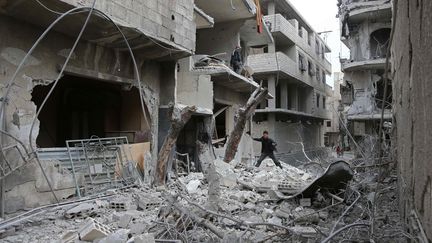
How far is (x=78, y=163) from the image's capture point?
316 inches

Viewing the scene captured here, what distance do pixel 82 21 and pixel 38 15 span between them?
2.54 ft

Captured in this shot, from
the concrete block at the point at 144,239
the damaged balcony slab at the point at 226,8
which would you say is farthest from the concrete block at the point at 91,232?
the damaged balcony slab at the point at 226,8

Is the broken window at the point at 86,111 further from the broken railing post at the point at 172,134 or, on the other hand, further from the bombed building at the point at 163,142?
the broken railing post at the point at 172,134

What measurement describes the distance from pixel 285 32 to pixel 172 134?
19.2 m

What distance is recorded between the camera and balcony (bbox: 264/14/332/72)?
85.3ft

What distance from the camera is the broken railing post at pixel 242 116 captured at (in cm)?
1305

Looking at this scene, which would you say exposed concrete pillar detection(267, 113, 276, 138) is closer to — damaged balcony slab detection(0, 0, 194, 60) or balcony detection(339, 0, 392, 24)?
balcony detection(339, 0, 392, 24)

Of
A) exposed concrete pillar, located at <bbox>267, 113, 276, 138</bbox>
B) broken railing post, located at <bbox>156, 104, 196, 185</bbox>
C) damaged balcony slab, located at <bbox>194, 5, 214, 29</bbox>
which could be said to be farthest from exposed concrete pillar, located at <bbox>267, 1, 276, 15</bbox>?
broken railing post, located at <bbox>156, 104, 196, 185</bbox>

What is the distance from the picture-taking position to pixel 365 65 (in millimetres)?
21344

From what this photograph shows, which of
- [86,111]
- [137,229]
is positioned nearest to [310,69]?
[86,111]

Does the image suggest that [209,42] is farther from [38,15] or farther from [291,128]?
[291,128]

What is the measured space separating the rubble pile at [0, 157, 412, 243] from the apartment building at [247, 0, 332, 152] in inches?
576

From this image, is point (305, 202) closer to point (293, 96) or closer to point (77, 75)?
point (77, 75)

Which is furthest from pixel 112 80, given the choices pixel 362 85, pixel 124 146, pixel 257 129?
pixel 257 129
